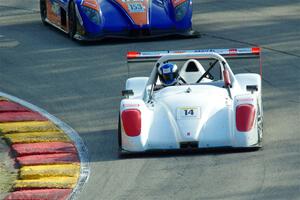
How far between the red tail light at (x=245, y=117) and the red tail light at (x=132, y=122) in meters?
1.21

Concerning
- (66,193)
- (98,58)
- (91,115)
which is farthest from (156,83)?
(98,58)

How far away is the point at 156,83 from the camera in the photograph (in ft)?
48.1

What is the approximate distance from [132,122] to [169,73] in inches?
51.7

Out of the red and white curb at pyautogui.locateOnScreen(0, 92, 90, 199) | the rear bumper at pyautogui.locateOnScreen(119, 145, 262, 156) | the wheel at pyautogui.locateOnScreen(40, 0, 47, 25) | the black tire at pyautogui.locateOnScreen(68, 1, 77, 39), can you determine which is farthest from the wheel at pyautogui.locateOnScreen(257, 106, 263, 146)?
the wheel at pyautogui.locateOnScreen(40, 0, 47, 25)

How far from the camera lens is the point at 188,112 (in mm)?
13227

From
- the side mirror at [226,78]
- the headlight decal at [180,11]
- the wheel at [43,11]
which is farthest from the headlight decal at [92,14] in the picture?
the side mirror at [226,78]

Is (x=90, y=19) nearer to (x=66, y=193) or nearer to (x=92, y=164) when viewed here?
(x=92, y=164)

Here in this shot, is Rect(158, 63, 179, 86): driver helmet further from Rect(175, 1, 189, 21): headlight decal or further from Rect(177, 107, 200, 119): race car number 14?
Rect(175, 1, 189, 21): headlight decal

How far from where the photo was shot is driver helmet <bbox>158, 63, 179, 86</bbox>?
46.6 feet

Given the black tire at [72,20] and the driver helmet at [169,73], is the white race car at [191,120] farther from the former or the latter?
the black tire at [72,20]

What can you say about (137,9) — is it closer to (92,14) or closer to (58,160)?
(92,14)

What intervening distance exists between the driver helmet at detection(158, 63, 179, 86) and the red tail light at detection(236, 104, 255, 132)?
4.64 ft

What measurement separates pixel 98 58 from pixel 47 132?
5.17 meters

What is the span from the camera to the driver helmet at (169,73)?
14211 mm
